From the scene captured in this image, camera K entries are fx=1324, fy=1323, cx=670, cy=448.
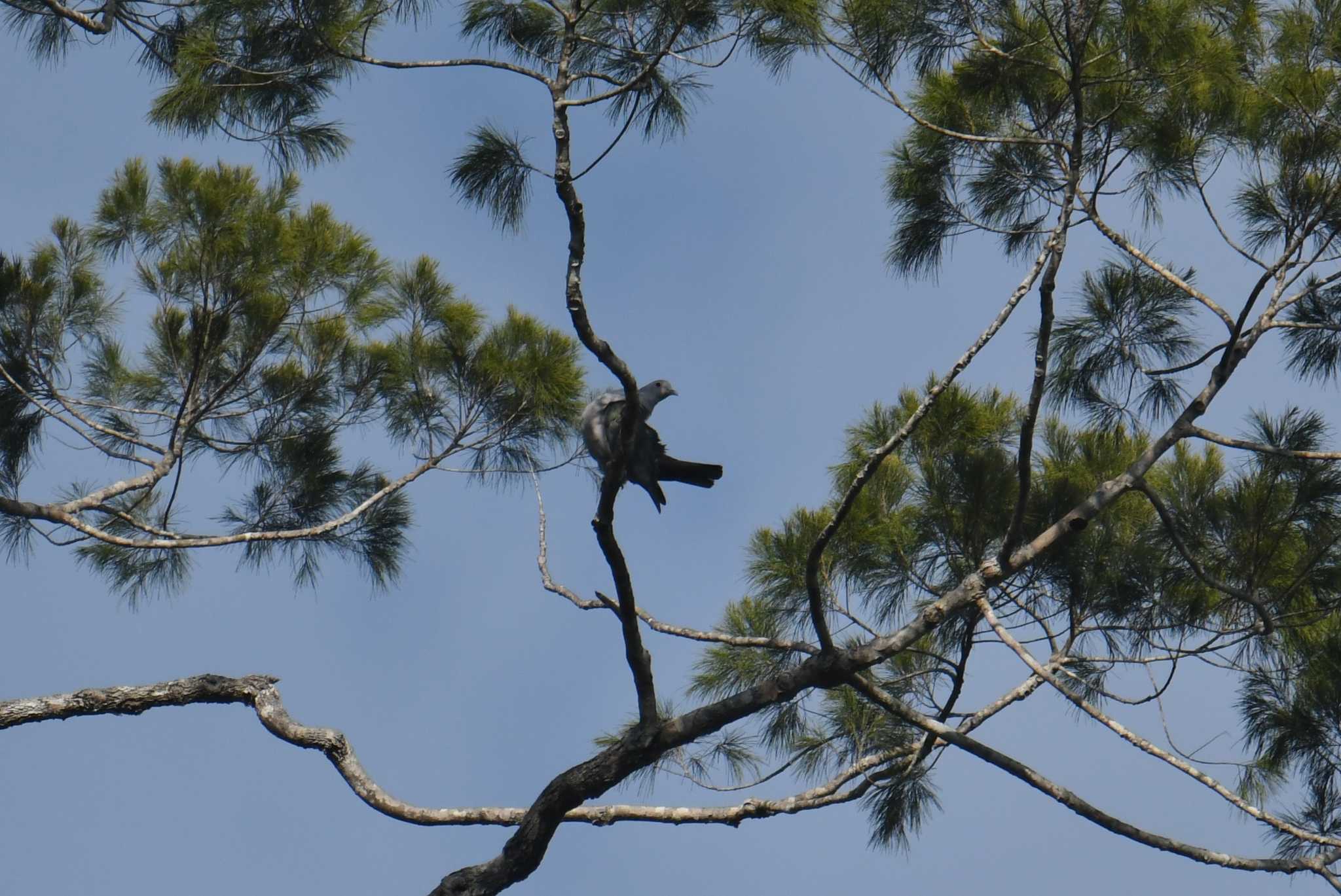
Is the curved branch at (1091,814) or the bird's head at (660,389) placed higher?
the bird's head at (660,389)

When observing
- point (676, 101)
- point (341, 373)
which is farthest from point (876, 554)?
point (341, 373)

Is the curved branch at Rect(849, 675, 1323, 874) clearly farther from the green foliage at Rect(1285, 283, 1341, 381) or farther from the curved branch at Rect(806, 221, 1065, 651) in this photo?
the green foliage at Rect(1285, 283, 1341, 381)

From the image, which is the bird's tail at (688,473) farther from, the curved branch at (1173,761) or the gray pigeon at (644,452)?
the curved branch at (1173,761)

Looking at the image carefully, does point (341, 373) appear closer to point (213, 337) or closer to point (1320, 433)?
point (213, 337)

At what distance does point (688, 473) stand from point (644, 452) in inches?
9.0

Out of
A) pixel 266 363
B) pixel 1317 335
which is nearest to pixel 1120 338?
pixel 1317 335

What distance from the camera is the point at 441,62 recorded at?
16.0 ft

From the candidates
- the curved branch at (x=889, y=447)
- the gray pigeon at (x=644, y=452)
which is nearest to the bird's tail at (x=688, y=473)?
the gray pigeon at (x=644, y=452)

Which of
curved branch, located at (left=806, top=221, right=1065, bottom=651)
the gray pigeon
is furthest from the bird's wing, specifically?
curved branch, located at (left=806, top=221, right=1065, bottom=651)

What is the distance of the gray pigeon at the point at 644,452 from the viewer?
5.36 meters

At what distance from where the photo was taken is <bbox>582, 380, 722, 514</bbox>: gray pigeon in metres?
5.36

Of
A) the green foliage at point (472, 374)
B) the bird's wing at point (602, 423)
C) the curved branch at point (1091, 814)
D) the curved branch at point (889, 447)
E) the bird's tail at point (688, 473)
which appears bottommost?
the curved branch at point (1091, 814)

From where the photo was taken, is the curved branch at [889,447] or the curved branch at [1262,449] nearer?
the curved branch at [889,447]

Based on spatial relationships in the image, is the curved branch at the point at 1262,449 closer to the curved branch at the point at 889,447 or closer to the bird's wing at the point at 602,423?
the curved branch at the point at 889,447
